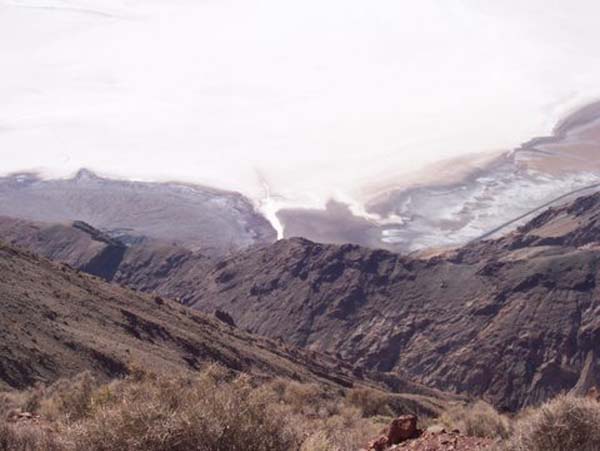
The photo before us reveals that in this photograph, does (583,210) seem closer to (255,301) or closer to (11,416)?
(255,301)

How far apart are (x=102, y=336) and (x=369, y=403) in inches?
576

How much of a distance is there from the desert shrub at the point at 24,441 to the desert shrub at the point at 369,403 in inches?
1184

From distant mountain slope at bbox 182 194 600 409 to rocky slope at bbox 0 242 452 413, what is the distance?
156 feet

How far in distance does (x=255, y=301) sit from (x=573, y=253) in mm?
50835

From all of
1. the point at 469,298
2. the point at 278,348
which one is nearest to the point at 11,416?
the point at 278,348

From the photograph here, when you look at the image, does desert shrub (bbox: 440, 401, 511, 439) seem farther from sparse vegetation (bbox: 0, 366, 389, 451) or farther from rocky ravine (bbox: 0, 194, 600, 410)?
rocky ravine (bbox: 0, 194, 600, 410)

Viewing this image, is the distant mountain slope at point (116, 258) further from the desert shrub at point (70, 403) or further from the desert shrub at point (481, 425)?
the desert shrub at point (70, 403)

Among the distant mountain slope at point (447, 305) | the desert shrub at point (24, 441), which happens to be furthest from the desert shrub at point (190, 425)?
the distant mountain slope at point (447, 305)

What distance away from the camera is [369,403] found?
159 feet

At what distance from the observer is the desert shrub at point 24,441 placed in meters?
14.9

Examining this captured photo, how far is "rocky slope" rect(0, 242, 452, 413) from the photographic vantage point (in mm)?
43719

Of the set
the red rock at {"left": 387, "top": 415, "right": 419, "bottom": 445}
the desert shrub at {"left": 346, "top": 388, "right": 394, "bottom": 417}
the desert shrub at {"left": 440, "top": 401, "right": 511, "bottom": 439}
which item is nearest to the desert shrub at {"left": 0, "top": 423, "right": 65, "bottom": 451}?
the red rock at {"left": 387, "top": 415, "right": 419, "bottom": 445}

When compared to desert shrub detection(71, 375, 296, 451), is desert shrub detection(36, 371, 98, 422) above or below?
below

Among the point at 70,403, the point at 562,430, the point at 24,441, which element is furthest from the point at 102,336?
the point at 562,430
